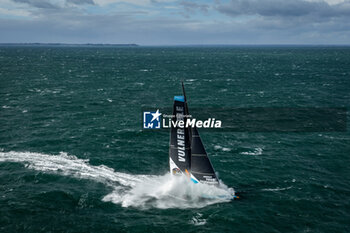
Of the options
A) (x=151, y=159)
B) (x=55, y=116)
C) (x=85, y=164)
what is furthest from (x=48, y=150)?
(x=55, y=116)

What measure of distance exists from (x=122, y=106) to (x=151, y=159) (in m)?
37.1

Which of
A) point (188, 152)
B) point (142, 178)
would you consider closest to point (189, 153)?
point (188, 152)

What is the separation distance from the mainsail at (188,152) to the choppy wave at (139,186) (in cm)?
131

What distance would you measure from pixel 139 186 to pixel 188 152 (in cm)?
847

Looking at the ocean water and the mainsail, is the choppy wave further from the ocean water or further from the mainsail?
the mainsail

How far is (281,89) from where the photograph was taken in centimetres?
10625

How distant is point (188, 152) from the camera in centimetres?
3356

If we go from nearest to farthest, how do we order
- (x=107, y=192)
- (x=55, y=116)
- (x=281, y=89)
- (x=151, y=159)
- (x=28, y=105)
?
(x=107, y=192)
(x=151, y=159)
(x=55, y=116)
(x=28, y=105)
(x=281, y=89)

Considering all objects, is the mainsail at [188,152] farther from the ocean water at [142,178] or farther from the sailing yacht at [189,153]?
the ocean water at [142,178]

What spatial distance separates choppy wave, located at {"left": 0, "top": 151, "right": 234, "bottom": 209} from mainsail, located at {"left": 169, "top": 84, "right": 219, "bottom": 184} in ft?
4.29

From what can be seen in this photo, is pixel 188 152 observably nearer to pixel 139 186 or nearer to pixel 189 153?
pixel 189 153

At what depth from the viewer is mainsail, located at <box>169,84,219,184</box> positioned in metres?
31.9

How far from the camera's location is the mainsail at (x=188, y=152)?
31.9m

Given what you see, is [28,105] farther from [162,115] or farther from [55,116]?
[162,115]
